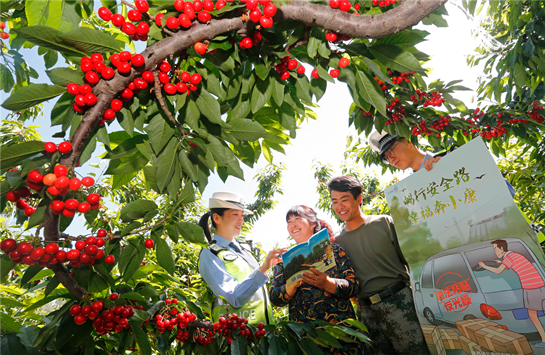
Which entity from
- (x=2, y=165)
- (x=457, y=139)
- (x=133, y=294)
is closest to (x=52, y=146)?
(x=2, y=165)

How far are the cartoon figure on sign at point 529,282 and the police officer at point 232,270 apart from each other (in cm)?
122

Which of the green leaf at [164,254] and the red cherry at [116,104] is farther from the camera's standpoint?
the green leaf at [164,254]

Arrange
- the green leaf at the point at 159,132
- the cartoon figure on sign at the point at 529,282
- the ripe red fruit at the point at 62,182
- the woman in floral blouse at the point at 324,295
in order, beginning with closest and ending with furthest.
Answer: the ripe red fruit at the point at 62,182 → the green leaf at the point at 159,132 → the cartoon figure on sign at the point at 529,282 → the woman in floral blouse at the point at 324,295

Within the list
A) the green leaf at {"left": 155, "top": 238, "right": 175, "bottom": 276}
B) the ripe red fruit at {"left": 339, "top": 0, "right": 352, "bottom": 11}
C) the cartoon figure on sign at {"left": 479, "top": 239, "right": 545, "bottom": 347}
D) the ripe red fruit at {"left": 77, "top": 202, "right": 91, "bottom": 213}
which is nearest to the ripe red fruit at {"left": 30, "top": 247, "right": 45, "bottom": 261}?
→ the ripe red fruit at {"left": 77, "top": 202, "right": 91, "bottom": 213}

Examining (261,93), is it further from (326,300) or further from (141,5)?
(326,300)

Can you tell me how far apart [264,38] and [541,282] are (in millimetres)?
1504

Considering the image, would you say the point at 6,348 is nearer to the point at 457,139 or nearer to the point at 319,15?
the point at 319,15

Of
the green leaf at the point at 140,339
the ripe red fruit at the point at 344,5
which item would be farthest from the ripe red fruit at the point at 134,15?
the green leaf at the point at 140,339

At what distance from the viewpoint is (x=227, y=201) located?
2.44m

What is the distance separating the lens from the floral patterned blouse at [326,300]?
1.74 metres

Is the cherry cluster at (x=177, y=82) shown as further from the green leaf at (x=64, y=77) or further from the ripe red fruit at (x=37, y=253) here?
the ripe red fruit at (x=37, y=253)

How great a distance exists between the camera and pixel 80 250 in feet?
2.72

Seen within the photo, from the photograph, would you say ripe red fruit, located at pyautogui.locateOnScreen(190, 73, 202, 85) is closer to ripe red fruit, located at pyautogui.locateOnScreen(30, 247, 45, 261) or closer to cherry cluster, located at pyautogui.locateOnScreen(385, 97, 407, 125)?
ripe red fruit, located at pyautogui.locateOnScreen(30, 247, 45, 261)

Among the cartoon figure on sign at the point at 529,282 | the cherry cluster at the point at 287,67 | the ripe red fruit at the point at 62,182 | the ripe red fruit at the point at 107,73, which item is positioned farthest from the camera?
the cartoon figure on sign at the point at 529,282
